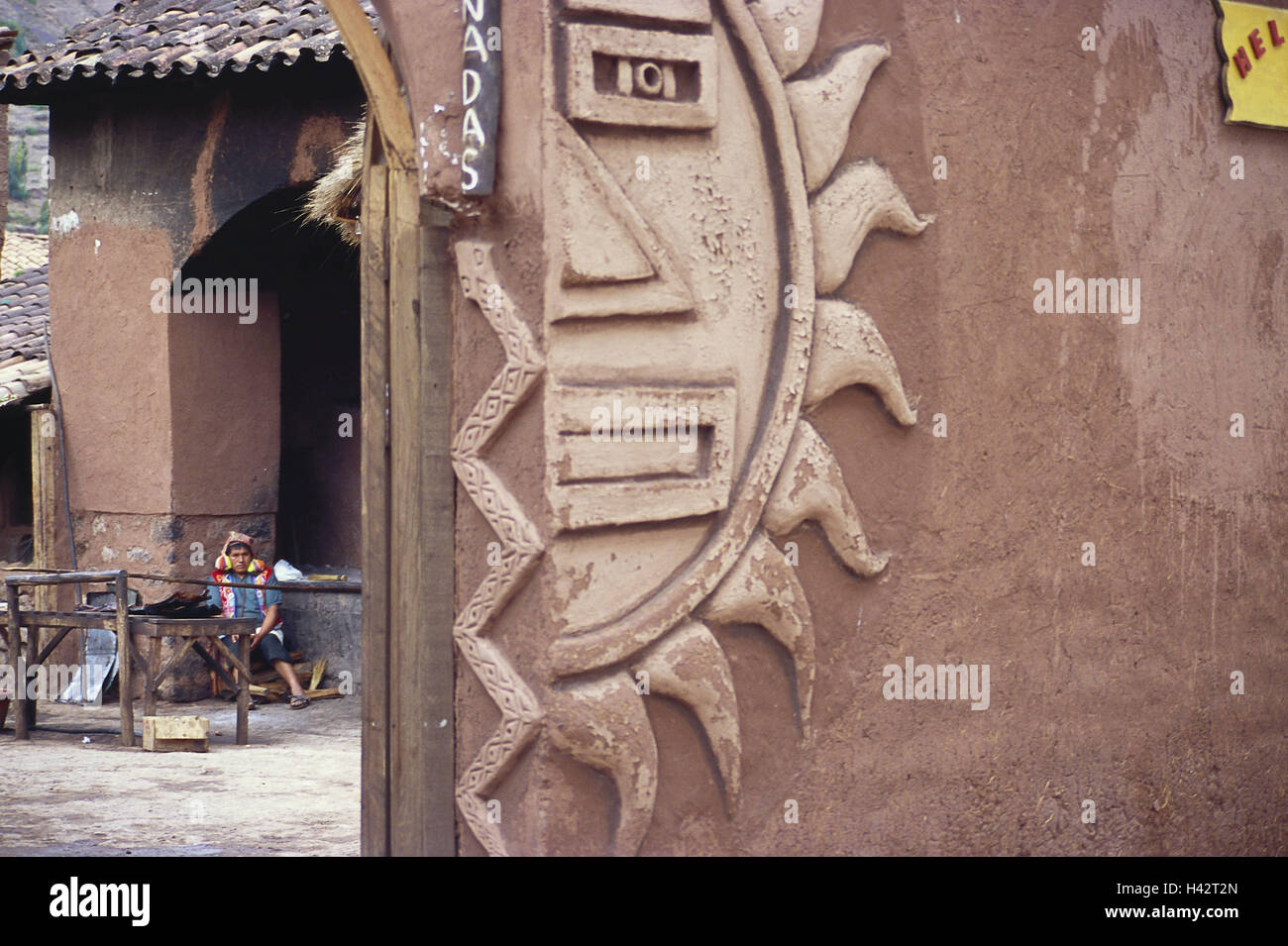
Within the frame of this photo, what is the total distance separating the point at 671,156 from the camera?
3305mm

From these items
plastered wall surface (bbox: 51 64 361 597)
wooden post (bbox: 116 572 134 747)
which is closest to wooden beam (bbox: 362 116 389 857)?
wooden post (bbox: 116 572 134 747)

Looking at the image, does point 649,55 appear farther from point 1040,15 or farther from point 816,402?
point 1040,15

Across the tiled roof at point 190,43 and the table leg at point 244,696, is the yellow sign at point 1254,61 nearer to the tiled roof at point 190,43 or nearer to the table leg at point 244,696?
the tiled roof at point 190,43

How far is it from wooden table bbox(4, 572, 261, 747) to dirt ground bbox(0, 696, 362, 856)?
198 mm

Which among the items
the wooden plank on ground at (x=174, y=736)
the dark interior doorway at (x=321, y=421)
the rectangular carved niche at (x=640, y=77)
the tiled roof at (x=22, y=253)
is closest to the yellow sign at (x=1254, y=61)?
the rectangular carved niche at (x=640, y=77)

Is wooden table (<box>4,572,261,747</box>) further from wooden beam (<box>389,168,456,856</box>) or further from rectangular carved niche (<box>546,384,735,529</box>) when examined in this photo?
rectangular carved niche (<box>546,384,735,529</box>)

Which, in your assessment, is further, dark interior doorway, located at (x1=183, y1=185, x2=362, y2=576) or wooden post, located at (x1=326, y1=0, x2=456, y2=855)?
dark interior doorway, located at (x1=183, y1=185, x2=362, y2=576)

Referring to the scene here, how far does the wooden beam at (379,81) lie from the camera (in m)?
3.34

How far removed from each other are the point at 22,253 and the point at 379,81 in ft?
42.5

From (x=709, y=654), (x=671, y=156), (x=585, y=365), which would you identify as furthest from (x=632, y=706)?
(x=671, y=156)

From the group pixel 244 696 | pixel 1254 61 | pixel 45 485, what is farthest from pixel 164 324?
pixel 1254 61

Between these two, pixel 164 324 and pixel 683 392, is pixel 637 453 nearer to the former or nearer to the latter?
pixel 683 392

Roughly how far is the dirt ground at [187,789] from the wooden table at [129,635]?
7.8 inches

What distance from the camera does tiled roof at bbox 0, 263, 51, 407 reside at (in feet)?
33.3
